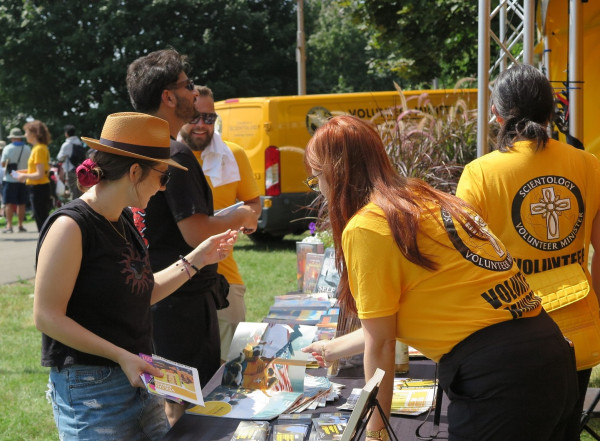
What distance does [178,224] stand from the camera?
115 inches

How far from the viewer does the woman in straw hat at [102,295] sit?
6.77 feet

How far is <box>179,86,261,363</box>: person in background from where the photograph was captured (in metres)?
3.73

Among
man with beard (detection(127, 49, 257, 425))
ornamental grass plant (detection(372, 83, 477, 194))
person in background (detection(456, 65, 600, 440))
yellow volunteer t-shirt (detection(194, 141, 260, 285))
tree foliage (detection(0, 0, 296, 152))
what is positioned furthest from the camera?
tree foliage (detection(0, 0, 296, 152))

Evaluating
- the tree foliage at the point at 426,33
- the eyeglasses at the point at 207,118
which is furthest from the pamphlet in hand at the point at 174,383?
the tree foliage at the point at 426,33

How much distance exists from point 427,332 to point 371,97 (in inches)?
346

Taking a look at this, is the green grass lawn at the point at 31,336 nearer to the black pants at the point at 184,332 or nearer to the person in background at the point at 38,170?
the black pants at the point at 184,332

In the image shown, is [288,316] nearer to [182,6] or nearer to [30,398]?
[30,398]

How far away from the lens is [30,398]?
4.97 m

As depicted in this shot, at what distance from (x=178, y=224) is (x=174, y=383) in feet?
3.16

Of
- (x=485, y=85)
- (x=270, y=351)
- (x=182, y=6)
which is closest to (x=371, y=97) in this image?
(x=485, y=85)

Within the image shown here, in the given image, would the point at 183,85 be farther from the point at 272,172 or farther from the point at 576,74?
the point at 272,172

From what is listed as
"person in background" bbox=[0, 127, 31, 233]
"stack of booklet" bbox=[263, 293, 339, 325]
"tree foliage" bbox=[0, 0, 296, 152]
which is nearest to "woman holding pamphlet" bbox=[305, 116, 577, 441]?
"stack of booklet" bbox=[263, 293, 339, 325]

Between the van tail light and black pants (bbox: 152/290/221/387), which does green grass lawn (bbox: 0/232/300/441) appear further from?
black pants (bbox: 152/290/221/387)

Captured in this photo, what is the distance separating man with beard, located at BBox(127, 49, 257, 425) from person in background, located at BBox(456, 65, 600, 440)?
42.7 inches
